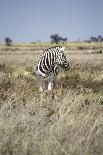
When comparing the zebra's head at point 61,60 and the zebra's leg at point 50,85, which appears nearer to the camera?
the zebra's leg at point 50,85

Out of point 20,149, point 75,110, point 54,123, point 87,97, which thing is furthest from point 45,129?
point 87,97

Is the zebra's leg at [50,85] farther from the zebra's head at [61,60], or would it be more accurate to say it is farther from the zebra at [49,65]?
the zebra's head at [61,60]

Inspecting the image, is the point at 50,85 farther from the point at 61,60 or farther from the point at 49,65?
the point at 61,60

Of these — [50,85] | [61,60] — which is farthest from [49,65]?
[50,85]

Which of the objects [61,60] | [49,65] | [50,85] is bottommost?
[50,85]

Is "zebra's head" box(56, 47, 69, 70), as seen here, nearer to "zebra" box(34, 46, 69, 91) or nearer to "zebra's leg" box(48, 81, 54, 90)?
"zebra" box(34, 46, 69, 91)

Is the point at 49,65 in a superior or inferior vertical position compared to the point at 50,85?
superior

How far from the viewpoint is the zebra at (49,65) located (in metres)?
18.4

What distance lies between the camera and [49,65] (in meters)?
18.8

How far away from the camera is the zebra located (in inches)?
723

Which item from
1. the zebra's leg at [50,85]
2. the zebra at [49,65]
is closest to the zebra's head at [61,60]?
the zebra at [49,65]

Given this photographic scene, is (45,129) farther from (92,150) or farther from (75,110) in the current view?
(75,110)

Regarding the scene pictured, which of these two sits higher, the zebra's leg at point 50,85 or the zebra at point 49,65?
the zebra at point 49,65

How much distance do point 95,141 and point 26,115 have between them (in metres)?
1.90
